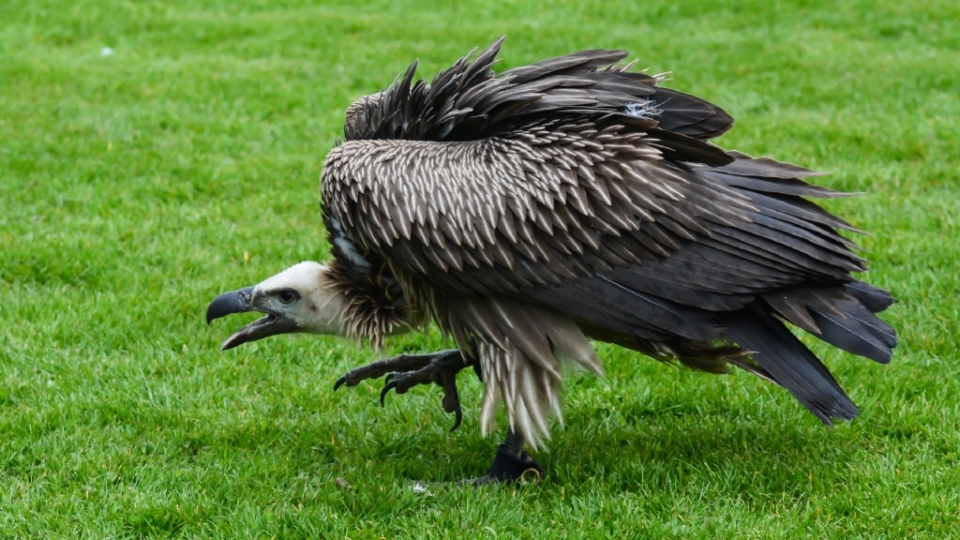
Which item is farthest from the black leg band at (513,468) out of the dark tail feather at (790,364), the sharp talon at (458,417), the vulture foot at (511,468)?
the dark tail feather at (790,364)

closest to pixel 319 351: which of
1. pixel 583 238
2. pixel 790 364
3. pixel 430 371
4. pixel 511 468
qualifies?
pixel 430 371

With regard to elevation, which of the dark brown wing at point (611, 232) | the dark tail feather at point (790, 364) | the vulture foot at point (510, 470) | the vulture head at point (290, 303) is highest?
the dark brown wing at point (611, 232)

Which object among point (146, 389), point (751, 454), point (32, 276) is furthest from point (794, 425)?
point (32, 276)

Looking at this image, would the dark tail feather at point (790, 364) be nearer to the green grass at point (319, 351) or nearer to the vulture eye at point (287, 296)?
the green grass at point (319, 351)

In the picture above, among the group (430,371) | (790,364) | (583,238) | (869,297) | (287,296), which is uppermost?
(583,238)

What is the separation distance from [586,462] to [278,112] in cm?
542

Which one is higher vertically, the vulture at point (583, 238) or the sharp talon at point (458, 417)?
the vulture at point (583, 238)

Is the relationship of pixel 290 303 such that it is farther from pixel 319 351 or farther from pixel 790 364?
pixel 790 364

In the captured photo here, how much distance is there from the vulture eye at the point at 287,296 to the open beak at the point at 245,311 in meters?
0.07

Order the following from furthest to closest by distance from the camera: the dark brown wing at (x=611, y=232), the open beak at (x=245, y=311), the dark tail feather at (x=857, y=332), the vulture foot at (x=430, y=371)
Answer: the vulture foot at (x=430, y=371) → the open beak at (x=245, y=311) → the dark tail feather at (x=857, y=332) → the dark brown wing at (x=611, y=232)

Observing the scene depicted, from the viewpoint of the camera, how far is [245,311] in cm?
488

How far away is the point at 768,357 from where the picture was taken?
4492 millimetres

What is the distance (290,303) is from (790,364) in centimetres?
206

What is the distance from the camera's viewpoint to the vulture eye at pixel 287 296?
16.1 ft
